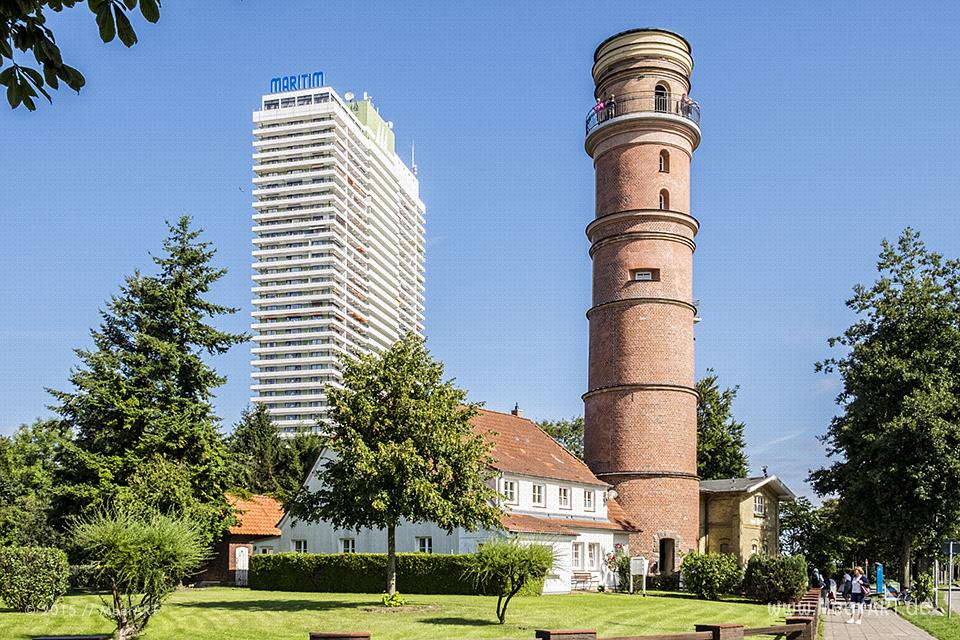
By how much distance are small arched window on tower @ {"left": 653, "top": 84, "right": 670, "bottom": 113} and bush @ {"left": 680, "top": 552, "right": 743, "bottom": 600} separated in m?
21.2

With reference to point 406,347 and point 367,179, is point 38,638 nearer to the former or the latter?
point 406,347

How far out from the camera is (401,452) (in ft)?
90.3

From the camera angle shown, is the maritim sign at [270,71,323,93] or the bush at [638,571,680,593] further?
the maritim sign at [270,71,323,93]

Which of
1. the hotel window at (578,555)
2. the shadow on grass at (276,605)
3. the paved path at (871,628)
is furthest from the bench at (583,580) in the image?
the paved path at (871,628)

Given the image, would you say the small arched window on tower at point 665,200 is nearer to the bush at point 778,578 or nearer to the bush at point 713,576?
the bush at point 713,576

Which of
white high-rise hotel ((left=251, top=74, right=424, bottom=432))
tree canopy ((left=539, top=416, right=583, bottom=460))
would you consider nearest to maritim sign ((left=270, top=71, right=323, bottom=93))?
white high-rise hotel ((left=251, top=74, right=424, bottom=432))

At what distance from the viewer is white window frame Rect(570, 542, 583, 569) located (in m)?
40.6

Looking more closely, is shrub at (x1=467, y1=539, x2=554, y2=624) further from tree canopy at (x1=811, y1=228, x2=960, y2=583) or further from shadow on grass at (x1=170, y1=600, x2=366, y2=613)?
tree canopy at (x1=811, y1=228, x2=960, y2=583)

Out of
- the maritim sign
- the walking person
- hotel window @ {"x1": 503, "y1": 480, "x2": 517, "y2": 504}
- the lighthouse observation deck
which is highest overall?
the maritim sign

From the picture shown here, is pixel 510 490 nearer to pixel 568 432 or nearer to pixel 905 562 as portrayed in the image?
pixel 905 562

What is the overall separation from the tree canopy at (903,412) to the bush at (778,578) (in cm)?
520

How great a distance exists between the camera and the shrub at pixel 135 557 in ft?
60.7

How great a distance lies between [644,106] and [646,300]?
942 centimetres

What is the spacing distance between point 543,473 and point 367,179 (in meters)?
136
